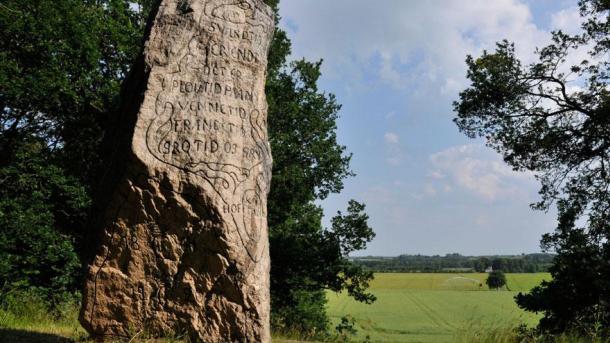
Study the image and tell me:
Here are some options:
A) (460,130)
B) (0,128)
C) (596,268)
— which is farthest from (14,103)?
(596,268)

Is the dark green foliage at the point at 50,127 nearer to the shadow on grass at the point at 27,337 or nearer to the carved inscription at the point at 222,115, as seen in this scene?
the shadow on grass at the point at 27,337

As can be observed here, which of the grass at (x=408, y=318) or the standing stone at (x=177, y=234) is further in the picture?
the grass at (x=408, y=318)

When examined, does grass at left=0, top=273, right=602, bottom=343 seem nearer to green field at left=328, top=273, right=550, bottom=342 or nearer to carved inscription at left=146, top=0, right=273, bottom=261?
green field at left=328, top=273, right=550, bottom=342

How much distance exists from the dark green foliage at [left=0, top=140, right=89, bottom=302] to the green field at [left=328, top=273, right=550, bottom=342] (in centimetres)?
719

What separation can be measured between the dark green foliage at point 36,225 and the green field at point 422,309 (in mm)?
7194

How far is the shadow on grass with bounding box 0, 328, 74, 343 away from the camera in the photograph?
6.73 m

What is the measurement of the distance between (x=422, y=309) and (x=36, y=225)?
2224 centimetres

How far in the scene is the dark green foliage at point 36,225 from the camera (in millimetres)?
11203

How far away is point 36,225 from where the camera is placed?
450 inches

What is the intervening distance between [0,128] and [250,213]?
10.8 m

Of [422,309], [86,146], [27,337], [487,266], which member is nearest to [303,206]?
[86,146]

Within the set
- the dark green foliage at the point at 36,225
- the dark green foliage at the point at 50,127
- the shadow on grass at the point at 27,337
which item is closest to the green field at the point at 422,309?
the shadow on grass at the point at 27,337

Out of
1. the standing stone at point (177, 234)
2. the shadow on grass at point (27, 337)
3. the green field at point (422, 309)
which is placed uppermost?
the standing stone at point (177, 234)

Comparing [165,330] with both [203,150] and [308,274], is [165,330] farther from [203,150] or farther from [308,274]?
[308,274]
